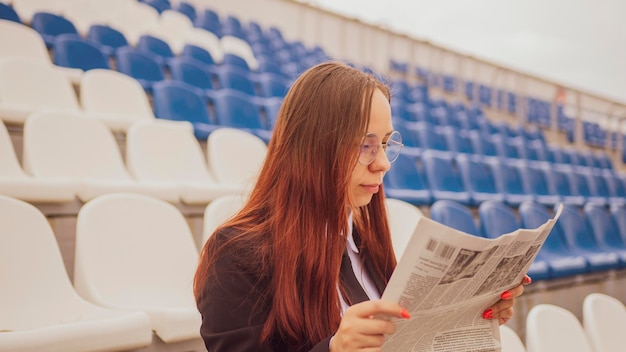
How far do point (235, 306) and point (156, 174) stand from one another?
1228 millimetres

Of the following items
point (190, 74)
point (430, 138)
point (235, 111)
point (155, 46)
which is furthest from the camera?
point (155, 46)

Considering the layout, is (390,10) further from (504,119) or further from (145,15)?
(145,15)

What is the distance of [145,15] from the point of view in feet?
14.5

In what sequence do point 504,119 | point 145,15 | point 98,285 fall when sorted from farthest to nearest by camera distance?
point 504,119 → point 145,15 → point 98,285

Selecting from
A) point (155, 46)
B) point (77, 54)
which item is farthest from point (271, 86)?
point (77, 54)

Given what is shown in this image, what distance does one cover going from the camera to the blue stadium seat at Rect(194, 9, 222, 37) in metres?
4.95

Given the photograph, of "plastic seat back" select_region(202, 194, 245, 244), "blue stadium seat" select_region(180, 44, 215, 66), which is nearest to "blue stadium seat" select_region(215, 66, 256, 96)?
"blue stadium seat" select_region(180, 44, 215, 66)

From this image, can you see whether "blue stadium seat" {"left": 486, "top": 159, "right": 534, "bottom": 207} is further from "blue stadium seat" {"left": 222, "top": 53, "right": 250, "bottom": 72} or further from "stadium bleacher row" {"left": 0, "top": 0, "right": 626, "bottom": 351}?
"blue stadium seat" {"left": 222, "top": 53, "right": 250, "bottom": 72}

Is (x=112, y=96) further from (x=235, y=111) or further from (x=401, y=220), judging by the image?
(x=401, y=220)

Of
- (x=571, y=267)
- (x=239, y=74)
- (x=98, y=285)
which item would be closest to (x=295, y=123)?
(x=98, y=285)

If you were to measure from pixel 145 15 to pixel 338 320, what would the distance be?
4208mm

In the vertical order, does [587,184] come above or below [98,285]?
above

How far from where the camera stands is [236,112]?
2766 mm

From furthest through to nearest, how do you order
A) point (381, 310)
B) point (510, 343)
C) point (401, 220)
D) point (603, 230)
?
point (603, 230)
point (401, 220)
point (510, 343)
point (381, 310)
